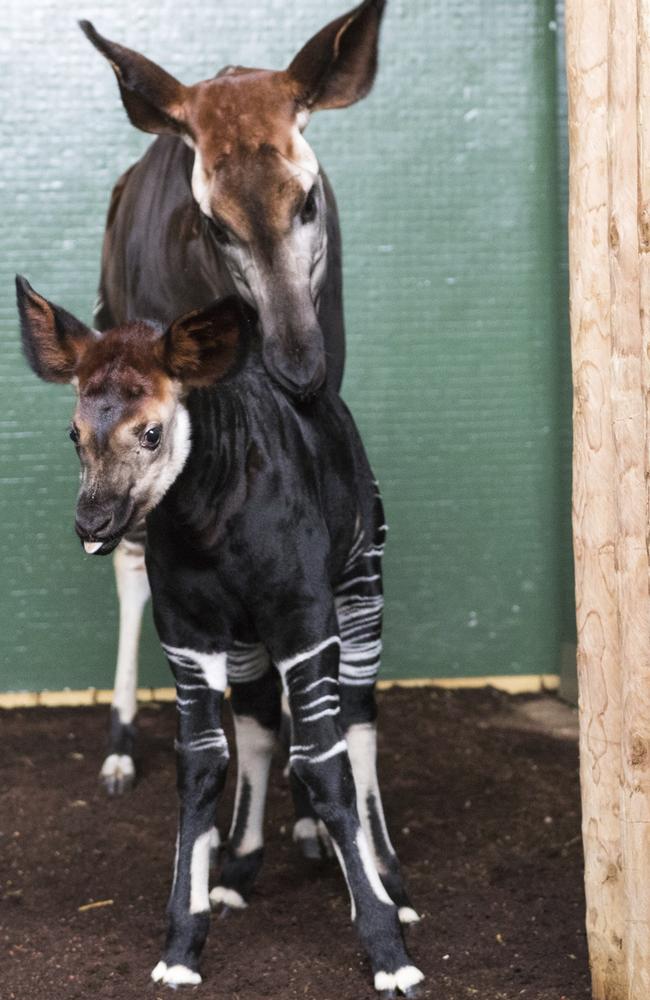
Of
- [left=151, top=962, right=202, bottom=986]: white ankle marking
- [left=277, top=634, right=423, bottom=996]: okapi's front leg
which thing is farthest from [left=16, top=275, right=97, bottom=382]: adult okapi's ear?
[left=151, top=962, right=202, bottom=986]: white ankle marking

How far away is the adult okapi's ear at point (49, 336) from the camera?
3055mm

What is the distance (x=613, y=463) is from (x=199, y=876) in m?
1.38

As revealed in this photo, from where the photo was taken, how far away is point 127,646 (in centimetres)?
544

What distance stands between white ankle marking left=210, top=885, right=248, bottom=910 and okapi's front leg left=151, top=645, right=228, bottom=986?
0.45m

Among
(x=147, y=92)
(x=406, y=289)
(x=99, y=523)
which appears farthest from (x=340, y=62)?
(x=406, y=289)

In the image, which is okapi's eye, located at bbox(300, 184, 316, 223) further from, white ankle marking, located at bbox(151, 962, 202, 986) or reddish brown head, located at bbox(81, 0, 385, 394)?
white ankle marking, located at bbox(151, 962, 202, 986)

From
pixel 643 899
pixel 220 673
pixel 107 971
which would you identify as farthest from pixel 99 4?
pixel 643 899

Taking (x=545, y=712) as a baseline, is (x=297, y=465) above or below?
above

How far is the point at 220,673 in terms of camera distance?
3.26 m

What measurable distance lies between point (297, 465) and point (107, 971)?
4.32 ft

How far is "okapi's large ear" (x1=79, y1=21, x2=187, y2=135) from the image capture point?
11.6 feet

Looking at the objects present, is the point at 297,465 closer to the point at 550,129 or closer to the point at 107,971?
the point at 107,971

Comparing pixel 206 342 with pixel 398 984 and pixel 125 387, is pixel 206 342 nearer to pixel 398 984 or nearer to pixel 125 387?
pixel 125 387

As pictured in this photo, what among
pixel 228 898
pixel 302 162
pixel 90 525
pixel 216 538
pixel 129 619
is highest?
pixel 302 162
